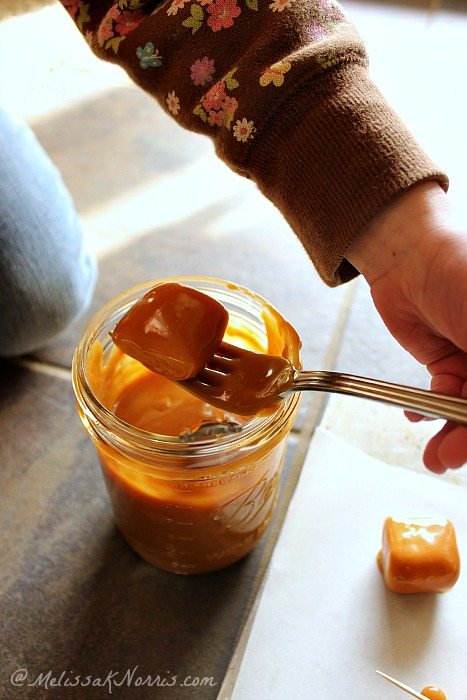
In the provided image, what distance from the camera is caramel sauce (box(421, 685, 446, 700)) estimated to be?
1.59ft

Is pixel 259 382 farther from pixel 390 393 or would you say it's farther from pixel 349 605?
pixel 349 605

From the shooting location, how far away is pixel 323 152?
46cm

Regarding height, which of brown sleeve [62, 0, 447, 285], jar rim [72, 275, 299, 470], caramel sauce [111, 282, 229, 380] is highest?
brown sleeve [62, 0, 447, 285]

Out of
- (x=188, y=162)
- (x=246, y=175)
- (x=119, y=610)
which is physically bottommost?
(x=119, y=610)

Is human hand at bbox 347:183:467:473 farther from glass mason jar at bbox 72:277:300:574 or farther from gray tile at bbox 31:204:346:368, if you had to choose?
gray tile at bbox 31:204:346:368

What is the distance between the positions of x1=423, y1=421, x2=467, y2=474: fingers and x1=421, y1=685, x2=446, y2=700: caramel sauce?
0.51ft

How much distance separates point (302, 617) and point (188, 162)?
60cm

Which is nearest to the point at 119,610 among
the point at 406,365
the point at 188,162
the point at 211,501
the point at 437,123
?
the point at 211,501

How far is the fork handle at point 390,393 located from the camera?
0.40m

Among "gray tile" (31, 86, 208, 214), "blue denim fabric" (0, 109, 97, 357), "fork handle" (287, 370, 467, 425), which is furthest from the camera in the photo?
"gray tile" (31, 86, 208, 214)

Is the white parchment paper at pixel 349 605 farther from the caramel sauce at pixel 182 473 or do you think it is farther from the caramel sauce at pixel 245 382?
the caramel sauce at pixel 245 382

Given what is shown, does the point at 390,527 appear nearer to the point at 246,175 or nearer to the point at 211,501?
the point at 211,501

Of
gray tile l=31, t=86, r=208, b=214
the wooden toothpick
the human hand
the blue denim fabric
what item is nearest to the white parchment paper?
the wooden toothpick

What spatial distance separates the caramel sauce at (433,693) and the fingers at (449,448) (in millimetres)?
155
